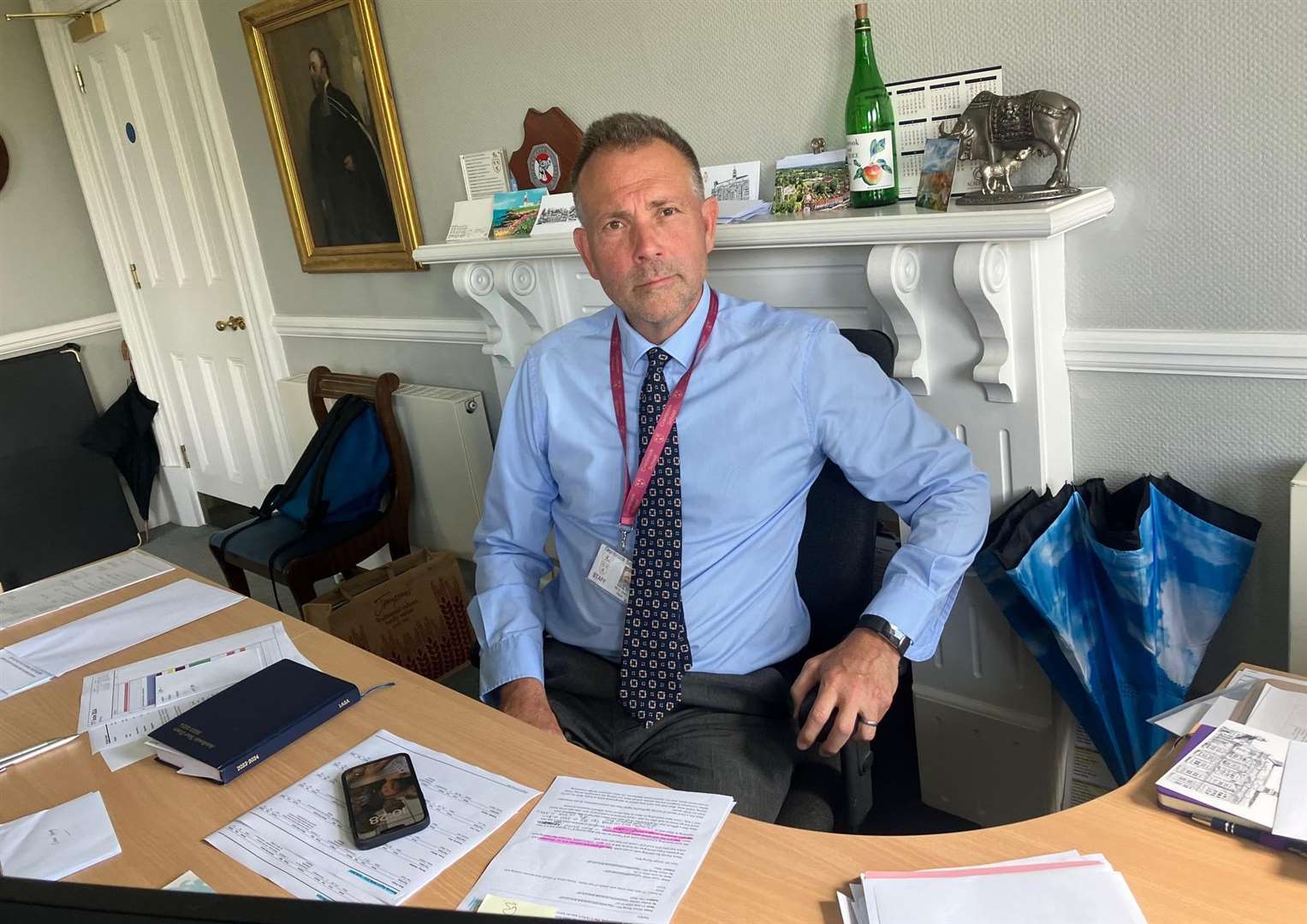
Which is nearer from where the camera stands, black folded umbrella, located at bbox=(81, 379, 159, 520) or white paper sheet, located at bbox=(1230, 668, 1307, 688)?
white paper sheet, located at bbox=(1230, 668, 1307, 688)

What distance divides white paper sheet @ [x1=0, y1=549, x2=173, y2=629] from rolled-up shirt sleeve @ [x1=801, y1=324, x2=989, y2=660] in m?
1.30

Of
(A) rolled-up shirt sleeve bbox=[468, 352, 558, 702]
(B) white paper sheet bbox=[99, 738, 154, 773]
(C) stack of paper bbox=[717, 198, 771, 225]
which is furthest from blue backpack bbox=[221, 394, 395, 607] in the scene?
(B) white paper sheet bbox=[99, 738, 154, 773]

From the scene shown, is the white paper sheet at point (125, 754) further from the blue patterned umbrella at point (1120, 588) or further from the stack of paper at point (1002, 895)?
the blue patterned umbrella at point (1120, 588)

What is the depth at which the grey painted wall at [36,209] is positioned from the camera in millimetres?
4039

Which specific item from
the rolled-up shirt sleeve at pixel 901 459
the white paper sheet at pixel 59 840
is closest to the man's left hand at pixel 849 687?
the rolled-up shirt sleeve at pixel 901 459

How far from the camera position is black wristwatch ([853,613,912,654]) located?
1.37 metres

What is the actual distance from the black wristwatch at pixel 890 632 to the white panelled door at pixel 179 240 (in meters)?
3.08

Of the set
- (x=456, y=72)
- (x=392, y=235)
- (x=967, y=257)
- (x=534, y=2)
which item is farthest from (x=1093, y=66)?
(x=392, y=235)

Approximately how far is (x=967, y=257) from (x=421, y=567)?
180 centimetres

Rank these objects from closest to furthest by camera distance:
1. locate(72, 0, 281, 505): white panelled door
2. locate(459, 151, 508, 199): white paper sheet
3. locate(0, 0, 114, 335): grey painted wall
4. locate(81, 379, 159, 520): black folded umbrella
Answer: locate(459, 151, 508, 199): white paper sheet, locate(72, 0, 281, 505): white panelled door, locate(0, 0, 114, 335): grey painted wall, locate(81, 379, 159, 520): black folded umbrella

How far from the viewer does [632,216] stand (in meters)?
1.59

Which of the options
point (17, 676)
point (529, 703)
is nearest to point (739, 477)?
point (529, 703)

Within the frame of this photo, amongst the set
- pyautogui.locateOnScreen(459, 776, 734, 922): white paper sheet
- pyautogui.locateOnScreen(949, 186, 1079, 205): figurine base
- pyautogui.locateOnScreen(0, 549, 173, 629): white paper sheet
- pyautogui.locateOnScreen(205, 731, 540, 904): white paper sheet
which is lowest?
pyautogui.locateOnScreen(459, 776, 734, 922): white paper sheet

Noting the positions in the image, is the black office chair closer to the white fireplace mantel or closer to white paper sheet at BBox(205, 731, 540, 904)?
the white fireplace mantel
